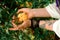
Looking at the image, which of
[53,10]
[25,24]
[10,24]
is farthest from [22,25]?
[53,10]

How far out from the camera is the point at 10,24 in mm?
2160

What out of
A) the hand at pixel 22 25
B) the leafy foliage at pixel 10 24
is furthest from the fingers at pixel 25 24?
the leafy foliage at pixel 10 24

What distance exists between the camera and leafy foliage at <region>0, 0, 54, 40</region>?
218 centimetres

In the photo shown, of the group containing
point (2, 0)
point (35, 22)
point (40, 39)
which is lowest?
point (40, 39)

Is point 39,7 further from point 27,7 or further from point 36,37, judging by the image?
point 36,37

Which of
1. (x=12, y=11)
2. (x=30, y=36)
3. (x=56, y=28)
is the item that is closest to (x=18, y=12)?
(x=12, y=11)

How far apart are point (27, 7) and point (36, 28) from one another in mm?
201

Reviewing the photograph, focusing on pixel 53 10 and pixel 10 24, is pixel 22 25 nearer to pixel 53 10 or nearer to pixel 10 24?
pixel 10 24

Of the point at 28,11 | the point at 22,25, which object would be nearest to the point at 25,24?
the point at 22,25

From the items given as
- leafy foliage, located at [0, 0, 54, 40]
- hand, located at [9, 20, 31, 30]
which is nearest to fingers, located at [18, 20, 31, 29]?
hand, located at [9, 20, 31, 30]

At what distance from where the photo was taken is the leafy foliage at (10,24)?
2182 millimetres

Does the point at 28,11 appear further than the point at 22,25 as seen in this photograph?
Yes

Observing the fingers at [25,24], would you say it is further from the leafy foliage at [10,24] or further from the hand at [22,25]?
the leafy foliage at [10,24]

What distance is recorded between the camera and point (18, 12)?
215cm
